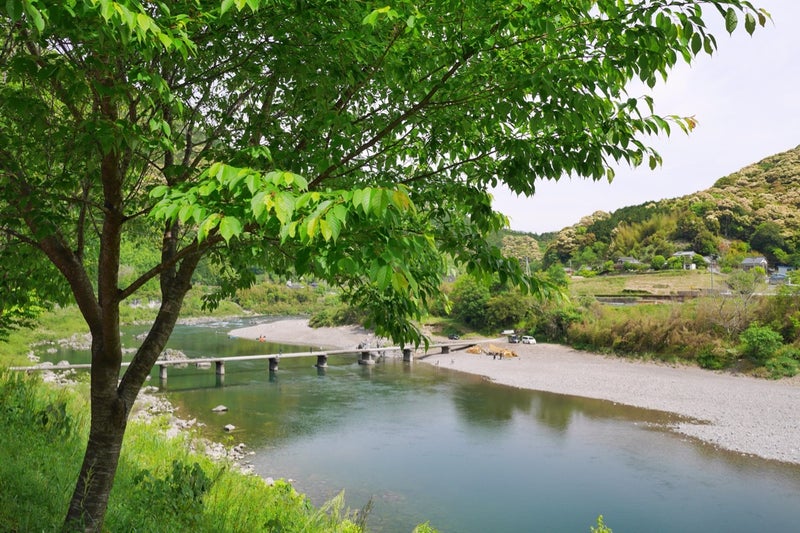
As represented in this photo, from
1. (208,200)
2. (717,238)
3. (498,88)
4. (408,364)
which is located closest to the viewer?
(208,200)

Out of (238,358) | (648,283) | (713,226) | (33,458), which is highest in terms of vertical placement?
(713,226)

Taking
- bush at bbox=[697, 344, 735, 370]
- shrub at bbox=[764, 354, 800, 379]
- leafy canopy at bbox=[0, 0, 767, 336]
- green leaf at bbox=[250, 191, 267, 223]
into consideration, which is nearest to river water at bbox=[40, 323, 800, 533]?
leafy canopy at bbox=[0, 0, 767, 336]

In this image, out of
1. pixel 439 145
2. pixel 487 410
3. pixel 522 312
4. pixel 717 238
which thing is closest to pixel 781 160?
pixel 717 238

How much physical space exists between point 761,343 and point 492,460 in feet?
73.3

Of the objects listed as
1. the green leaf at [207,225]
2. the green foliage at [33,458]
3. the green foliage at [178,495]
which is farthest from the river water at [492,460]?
the green leaf at [207,225]

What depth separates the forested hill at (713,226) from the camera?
2223 inches

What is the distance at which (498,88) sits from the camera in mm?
3512

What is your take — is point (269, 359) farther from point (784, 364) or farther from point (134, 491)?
point (784, 364)

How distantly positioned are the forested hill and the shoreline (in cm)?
2393

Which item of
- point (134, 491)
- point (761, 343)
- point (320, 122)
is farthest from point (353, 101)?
point (761, 343)

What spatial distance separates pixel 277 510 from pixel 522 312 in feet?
150

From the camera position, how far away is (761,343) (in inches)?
1185

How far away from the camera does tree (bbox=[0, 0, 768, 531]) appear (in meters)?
2.45

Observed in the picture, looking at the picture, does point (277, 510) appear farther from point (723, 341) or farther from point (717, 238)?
point (717, 238)
